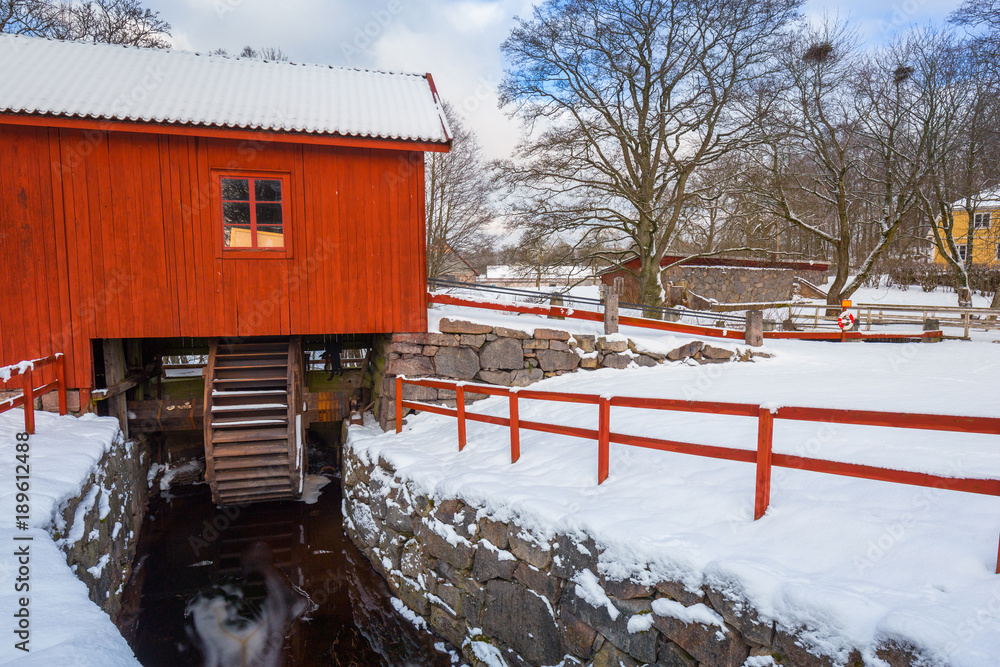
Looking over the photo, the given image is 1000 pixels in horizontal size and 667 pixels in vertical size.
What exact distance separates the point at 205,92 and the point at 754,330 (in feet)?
31.2

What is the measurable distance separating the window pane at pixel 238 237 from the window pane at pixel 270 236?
0.42 feet

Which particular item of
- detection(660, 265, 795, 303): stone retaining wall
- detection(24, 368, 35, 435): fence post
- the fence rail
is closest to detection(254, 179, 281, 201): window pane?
detection(24, 368, 35, 435): fence post

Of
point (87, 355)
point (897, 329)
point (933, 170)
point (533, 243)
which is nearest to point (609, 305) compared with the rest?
point (533, 243)

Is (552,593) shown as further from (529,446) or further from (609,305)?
(609,305)

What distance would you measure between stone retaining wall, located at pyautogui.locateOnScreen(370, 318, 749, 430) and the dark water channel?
6.56 feet

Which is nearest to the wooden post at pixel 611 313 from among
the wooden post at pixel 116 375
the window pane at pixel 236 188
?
the window pane at pixel 236 188

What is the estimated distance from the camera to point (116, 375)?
7.47 metres

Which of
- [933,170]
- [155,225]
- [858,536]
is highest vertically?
[933,170]

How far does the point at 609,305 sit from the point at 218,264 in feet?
18.8

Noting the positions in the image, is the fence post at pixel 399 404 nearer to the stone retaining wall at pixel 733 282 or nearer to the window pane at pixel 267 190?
the window pane at pixel 267 190

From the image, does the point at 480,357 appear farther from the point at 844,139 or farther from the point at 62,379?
the point at 844,139

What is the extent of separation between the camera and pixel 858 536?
10.3ft

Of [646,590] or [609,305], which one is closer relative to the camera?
[646,590]

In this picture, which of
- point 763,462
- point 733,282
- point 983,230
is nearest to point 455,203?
point 733,282
